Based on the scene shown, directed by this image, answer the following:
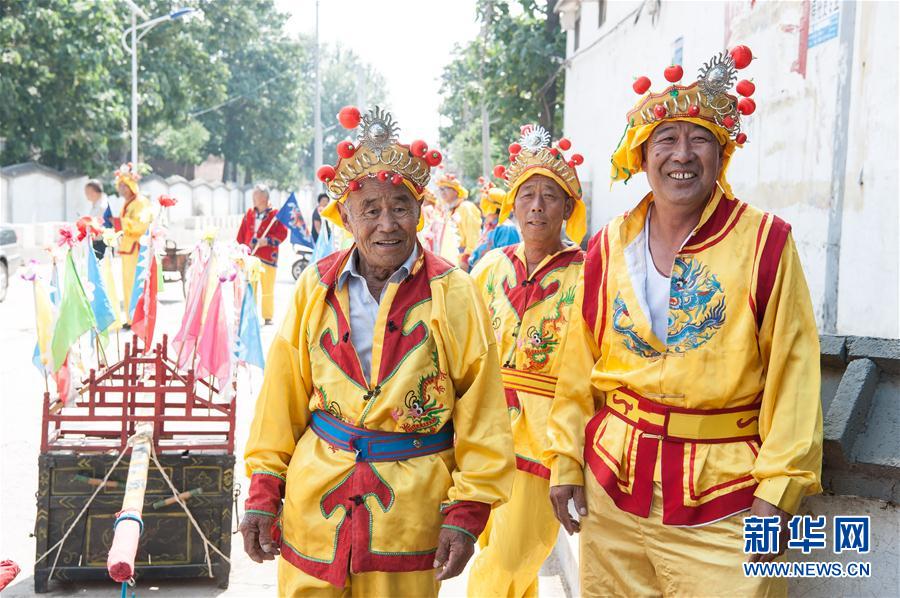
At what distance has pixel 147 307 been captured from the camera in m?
6.32

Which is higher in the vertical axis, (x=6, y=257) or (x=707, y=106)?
(x=707, y=106)

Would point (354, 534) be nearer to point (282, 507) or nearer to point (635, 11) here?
point (282, 507)

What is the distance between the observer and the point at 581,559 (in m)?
3.11

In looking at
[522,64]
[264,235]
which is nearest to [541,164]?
[264,235]

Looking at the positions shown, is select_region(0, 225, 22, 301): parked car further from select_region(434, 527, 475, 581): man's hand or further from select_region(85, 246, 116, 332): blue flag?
select_region(434, 527, 475, 581): man's hand

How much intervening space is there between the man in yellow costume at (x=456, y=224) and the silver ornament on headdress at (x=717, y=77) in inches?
374

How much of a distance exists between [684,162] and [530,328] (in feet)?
4.63

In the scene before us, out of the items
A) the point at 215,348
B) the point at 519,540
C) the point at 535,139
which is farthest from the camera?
the point at 215,348

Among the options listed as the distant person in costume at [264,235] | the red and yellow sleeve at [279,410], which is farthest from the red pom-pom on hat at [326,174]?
the distant person in costume at [264,235]

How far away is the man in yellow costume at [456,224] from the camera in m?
13.0

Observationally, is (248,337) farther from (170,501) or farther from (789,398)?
(789,398)

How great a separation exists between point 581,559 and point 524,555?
89cm

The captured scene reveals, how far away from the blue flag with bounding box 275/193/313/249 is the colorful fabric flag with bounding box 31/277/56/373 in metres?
8.50

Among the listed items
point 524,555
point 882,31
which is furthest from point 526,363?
point 882,31
